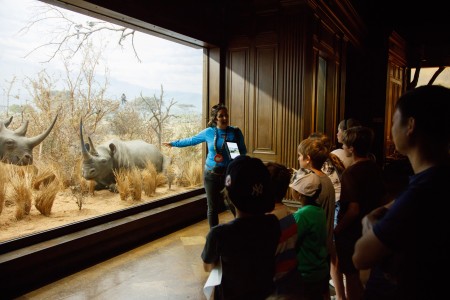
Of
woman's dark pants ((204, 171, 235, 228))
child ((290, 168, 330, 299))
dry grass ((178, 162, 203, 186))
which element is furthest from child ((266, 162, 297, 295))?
dry grass ((178, 162, 203, 186))

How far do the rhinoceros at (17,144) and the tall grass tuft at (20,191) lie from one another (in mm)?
114

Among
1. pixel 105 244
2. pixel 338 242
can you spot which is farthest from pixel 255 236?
pixel 105 244

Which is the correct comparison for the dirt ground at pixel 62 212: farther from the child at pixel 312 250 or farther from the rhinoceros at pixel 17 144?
the child at pixel 312 250

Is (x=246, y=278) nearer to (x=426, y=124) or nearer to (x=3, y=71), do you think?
(x=426, y=124)

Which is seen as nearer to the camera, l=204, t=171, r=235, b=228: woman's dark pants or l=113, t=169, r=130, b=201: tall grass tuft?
l=204, t=171, r=235, b=228: woman's dark pants

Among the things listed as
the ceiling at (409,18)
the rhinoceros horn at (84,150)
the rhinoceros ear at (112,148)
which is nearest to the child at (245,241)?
the rhinoceros horn at (84,150)

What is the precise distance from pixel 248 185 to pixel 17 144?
2.94m

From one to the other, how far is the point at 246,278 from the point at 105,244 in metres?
2.49

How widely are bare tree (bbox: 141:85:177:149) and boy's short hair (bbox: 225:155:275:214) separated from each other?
3.60 metres

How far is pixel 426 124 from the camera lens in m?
0.98

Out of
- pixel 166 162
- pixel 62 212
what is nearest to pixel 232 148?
pixel 166 162

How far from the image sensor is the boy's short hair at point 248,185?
1.30 m

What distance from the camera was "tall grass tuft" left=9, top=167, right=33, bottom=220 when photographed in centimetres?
317

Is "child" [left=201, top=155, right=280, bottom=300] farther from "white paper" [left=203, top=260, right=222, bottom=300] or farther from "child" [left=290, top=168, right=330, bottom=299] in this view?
"child" [left=290, top=168, right=330, bottom=299]
